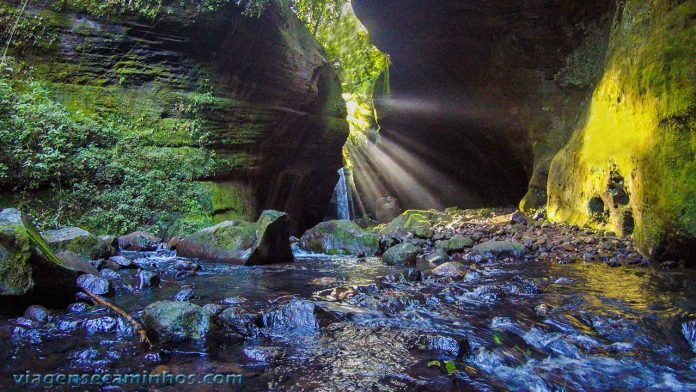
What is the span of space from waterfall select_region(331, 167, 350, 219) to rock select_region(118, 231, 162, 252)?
15071 millimetres

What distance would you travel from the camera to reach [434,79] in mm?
16469

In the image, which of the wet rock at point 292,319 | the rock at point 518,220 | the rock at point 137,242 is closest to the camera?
the wet rock at point 292,319

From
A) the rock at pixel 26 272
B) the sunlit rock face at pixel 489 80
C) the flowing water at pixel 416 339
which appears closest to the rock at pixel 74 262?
the flowing water at pixel 416 339

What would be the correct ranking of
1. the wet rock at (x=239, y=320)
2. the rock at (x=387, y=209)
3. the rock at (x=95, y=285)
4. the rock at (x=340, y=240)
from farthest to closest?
the rock at (x=387, y=209)
the rock at (x=340, y=240)
the rock at (x=95, y=285)
the wet rock at (x=239, y=320)

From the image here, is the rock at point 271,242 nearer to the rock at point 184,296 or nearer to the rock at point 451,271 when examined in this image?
the rock at point 184,296

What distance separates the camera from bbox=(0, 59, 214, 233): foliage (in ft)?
24.7

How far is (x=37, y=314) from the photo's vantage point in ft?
10.5

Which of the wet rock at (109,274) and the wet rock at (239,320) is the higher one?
the wet rock at (239,320)

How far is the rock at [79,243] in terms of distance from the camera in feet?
18.3

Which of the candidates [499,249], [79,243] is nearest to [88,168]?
[79,243]

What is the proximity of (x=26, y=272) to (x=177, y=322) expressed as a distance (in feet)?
4.62

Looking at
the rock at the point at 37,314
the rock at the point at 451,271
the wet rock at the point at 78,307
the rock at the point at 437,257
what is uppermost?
the rock at the point at 37,314

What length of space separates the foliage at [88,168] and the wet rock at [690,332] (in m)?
8.46

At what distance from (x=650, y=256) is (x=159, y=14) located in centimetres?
1102
